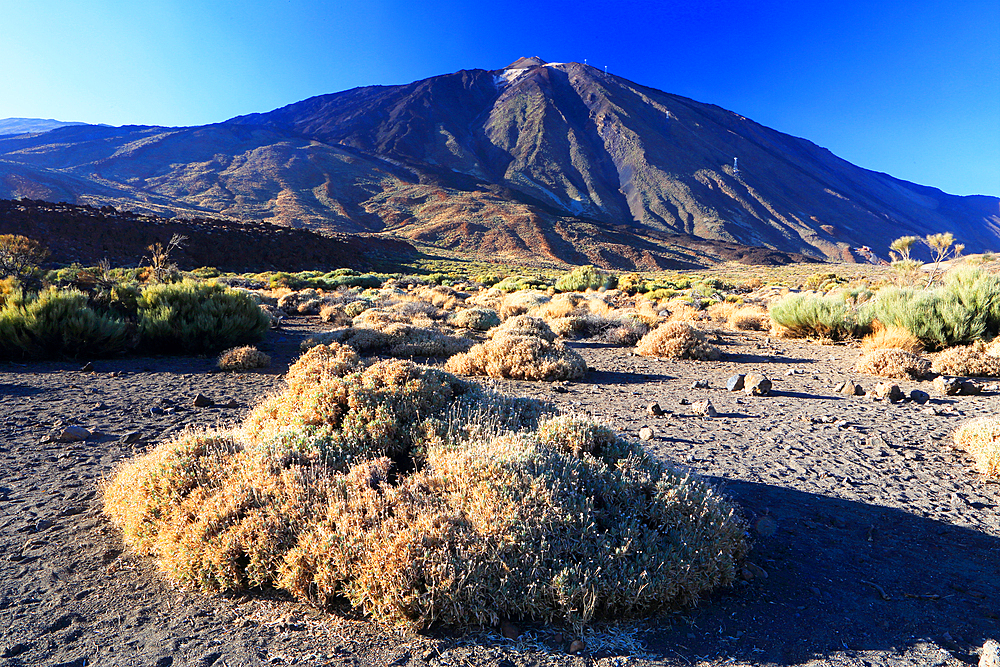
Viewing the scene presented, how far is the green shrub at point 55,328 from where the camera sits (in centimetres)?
847

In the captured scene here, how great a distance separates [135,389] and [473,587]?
6767 millimetres

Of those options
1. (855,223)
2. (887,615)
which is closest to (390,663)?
(887,615)

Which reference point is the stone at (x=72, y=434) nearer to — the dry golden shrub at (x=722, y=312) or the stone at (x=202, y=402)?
the stone at (x=202, y=402)

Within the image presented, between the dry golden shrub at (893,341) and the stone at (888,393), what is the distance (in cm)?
313

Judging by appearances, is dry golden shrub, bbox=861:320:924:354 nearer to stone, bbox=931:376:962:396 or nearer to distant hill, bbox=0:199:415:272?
stone, bbox=931:376:962:396

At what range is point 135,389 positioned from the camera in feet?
23.5

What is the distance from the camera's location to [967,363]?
7.89 m

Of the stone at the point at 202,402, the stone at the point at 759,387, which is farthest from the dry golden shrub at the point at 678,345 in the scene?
the stone at the point at 202,402

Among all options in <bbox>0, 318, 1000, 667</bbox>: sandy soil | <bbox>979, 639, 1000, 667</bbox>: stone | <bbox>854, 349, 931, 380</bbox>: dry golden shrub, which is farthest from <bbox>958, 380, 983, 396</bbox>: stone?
<bbox>979, 639, 1000, 667</bbox>: stone

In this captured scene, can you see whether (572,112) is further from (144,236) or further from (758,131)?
(144,236)

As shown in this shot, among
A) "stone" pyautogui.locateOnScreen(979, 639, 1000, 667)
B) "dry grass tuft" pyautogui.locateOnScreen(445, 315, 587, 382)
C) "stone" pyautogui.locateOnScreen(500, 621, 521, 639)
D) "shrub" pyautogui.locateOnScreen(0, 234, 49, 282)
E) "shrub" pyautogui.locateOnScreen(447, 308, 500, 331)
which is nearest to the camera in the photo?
"stone" pyautogui.locateOnScreen(979, 639, 1000, 667)

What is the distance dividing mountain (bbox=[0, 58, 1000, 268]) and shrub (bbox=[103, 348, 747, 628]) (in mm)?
68244

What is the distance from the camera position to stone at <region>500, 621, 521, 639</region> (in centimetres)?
239

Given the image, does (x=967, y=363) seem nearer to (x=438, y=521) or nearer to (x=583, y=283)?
(x=438, y=521)
